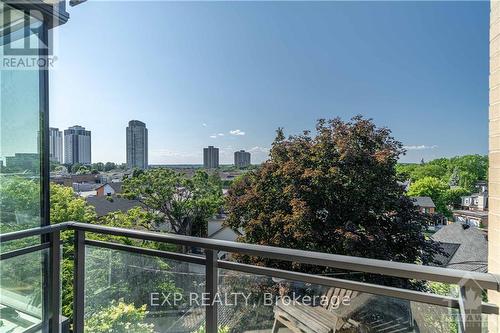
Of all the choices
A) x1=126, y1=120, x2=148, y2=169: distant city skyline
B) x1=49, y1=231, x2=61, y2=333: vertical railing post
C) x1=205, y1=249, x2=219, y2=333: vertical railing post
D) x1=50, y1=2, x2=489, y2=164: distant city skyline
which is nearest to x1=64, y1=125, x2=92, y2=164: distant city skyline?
x1=50, y1=2, x2=489, y2=164: distant city skyline

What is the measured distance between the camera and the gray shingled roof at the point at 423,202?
9.10m

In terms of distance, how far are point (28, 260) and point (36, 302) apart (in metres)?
0.33

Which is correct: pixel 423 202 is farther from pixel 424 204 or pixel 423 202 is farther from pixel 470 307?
pixel 470 307

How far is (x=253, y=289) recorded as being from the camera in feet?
4.71

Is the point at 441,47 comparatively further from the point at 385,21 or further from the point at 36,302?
the point at 36,302

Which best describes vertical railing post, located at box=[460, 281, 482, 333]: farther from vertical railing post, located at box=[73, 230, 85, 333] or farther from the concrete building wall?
vertical railing post, located at box=[73, 230, 85, 333]

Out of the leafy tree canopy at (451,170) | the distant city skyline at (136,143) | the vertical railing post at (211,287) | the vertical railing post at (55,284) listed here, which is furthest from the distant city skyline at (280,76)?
the vertical railing post at (211,287)

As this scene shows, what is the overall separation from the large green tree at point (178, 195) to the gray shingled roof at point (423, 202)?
25.6 ft

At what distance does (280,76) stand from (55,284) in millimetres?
11819

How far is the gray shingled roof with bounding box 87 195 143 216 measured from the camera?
497 inches

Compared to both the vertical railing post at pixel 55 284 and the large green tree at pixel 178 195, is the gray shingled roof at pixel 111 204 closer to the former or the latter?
the large green tree at pixel 178 195

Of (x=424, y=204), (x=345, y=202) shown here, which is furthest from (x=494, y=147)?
(x=424, y=204)

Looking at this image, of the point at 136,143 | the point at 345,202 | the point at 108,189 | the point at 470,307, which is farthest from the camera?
the point at 108,189

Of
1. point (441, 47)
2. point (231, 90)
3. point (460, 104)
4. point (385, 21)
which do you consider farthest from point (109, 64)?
point (460, 104)
